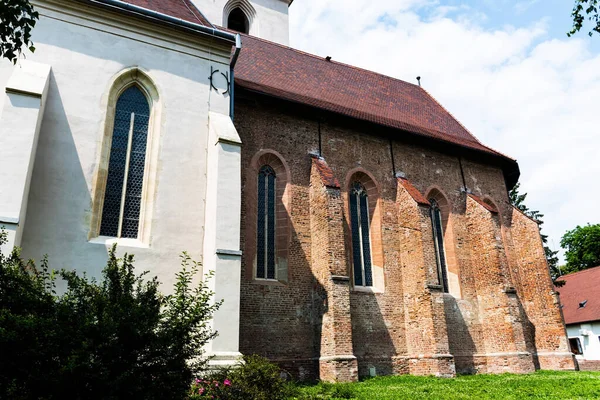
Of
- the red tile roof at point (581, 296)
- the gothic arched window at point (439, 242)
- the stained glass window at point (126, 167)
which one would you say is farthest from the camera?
the red tile roof at point (581, 296)

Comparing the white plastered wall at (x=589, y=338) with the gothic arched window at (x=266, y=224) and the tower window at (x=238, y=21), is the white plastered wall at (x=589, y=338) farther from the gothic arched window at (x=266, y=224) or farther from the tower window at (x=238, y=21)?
the tower window at (x=238, y=21)

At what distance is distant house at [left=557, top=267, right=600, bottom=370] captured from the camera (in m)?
26.1

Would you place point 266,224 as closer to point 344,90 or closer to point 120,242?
point 120,242

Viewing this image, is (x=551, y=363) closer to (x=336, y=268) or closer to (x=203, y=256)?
(x=336, y=268)

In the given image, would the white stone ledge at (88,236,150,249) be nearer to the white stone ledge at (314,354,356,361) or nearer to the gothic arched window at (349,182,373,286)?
the white stone ledge at (314,354,356,361)

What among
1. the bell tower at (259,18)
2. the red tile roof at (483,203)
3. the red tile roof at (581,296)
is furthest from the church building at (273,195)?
the red tile roof at (581,296)

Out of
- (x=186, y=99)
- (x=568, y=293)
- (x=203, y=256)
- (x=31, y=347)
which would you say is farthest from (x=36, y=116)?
(x=568, y=293)

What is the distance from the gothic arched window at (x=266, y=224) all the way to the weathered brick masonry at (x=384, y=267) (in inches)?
9.3

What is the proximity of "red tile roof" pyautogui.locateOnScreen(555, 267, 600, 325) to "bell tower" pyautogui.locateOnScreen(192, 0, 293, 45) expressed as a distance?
22701 millimetres

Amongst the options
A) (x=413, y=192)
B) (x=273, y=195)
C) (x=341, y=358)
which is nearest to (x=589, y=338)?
(x=413, y=192)

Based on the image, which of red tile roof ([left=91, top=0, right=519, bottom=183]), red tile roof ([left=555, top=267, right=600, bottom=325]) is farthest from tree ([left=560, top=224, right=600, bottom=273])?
red tile roof ([left=91, top=0, right=519, bottom=183])

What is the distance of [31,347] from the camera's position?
15.5 ft

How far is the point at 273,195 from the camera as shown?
1361 centimetres

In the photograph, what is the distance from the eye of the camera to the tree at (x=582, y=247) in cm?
3941
